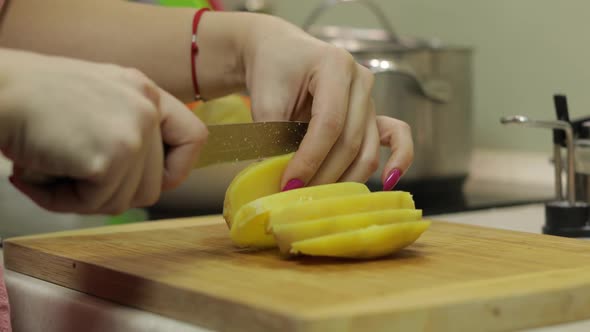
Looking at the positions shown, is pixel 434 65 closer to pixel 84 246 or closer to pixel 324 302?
pixel 84 246

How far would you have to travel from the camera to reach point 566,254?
2.75ft

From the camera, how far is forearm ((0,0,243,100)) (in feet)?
3.51

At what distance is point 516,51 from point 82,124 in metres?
1.47

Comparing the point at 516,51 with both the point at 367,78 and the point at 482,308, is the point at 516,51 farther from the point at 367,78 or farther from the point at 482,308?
the point at 482,308

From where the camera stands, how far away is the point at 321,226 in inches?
31.7

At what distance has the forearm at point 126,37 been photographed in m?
1.07

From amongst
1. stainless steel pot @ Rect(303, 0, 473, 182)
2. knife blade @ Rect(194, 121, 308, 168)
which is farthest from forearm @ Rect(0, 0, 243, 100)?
stainless steel pot @ Rect(303, 0, 473, 182)

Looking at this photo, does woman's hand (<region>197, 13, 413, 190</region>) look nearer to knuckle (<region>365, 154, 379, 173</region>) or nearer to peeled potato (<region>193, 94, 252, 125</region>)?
knuckle (<region>365, 154, 379, 173</region>)

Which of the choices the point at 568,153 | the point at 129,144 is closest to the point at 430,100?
the point at 568,153

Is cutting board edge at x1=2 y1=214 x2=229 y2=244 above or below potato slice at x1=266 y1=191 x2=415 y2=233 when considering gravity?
below

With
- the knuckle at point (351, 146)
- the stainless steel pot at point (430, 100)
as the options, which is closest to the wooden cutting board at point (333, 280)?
the knuckle at point (351, 146)

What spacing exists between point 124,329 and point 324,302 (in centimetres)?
20

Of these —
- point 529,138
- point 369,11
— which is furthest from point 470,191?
point 369,11

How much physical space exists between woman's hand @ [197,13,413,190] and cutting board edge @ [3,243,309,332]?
0.20m
